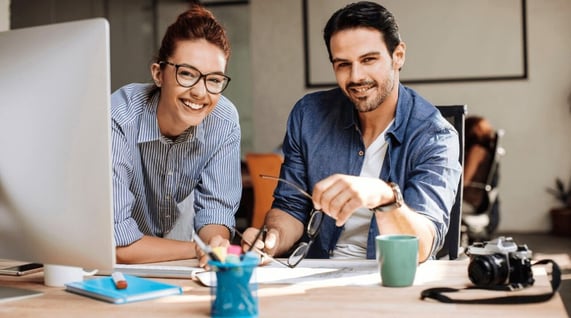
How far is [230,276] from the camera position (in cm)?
119

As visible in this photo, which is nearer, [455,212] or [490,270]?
[490,270]

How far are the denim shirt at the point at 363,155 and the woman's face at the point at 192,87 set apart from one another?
0.33 metres

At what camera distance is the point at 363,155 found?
209 centimetres

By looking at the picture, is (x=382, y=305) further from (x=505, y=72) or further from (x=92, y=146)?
(x=505, y=72)

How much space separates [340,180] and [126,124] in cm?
79

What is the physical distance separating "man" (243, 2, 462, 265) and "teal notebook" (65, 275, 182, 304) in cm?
39

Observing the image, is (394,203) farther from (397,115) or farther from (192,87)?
(192,87)

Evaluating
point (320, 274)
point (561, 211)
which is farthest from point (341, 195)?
point (561, 211)

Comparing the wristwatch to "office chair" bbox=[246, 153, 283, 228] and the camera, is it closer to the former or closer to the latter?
the camera

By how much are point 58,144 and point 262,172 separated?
3.20m

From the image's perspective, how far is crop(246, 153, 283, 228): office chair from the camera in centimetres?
450

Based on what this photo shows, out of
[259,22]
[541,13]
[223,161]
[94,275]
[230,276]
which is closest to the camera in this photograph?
[230,276]

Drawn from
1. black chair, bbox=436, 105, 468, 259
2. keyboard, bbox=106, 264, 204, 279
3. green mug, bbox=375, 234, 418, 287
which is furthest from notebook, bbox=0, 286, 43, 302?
black chair, bbox=436, 105, 468, 259

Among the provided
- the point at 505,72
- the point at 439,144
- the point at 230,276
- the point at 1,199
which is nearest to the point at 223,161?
the point at 439,144
